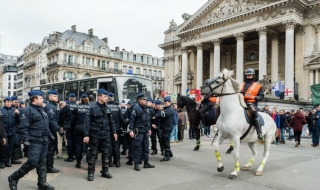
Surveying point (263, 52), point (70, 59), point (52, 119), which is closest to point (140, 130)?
point (52, 119)

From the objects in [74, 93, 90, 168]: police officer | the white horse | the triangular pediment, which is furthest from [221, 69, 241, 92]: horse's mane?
the triangular pediment

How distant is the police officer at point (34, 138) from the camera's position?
5.66 metres

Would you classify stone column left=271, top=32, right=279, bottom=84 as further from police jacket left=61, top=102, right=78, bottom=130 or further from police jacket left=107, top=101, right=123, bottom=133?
police jacket left=61, top=102, right=78, bottom=130

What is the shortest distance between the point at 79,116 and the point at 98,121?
2246 mm

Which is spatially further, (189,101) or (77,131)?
(189,101)

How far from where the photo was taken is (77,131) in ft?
29.2

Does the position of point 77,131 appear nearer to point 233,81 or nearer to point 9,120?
point 9,120

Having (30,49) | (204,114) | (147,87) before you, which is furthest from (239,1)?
(30,49)

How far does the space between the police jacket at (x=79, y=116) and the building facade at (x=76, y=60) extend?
52278 millimetres

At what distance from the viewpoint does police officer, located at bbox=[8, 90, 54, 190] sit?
566 centimetres

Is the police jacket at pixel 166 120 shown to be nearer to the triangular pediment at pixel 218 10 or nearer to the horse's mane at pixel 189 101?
the horse's mane at pixel 189 101

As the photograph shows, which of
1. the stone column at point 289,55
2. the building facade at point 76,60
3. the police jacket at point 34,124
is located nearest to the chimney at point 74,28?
the building facade at point 76,60

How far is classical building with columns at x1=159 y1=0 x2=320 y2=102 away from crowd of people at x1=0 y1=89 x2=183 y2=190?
77.6 ft

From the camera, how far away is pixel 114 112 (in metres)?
8.94
